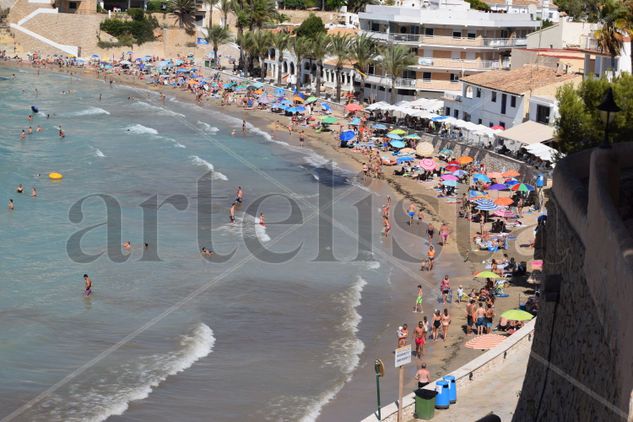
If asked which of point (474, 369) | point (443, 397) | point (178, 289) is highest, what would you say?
point (474, 369)

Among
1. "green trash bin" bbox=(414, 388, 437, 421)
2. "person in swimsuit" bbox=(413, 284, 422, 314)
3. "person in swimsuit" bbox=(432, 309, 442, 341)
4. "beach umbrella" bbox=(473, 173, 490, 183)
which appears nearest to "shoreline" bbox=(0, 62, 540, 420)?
"person in swimsuit" bbox=(413, 284, 422, 314)

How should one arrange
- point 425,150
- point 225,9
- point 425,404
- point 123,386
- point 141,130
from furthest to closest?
point 225,9 → point 141,130 → point 425,150 → point 123,386 → point 425,404

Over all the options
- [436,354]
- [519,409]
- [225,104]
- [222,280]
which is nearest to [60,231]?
[222,280]

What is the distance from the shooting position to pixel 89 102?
84.3m

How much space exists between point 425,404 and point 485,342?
7.19 metres

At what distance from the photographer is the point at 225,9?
10431 cm

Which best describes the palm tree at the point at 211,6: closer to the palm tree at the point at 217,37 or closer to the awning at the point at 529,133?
the palm tree at the point at 217,37

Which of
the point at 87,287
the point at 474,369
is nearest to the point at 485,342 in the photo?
the point at 474,369

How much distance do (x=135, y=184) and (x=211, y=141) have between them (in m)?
14.8


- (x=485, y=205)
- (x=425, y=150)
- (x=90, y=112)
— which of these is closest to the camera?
(x=485, y=205)

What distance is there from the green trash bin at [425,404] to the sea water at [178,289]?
506cm

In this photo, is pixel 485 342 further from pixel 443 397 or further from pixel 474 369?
pixel 443 397

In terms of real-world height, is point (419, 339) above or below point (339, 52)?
below

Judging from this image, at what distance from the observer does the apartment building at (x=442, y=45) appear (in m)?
70.8
